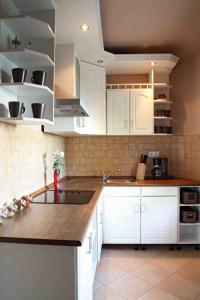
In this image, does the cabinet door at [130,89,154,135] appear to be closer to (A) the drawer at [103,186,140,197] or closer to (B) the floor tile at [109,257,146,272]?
(A) the drawer at [103,186,140,197]

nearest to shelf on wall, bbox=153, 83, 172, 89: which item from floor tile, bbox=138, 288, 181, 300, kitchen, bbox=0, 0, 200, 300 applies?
kitchen, bbox=0, 0, 200, 300

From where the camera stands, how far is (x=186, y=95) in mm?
3291

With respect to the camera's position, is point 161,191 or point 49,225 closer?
point 49,225

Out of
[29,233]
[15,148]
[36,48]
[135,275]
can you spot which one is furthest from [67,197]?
[36,48]

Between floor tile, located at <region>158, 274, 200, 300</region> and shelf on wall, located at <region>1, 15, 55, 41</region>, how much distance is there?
2.29 m

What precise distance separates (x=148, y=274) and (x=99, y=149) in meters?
1.74

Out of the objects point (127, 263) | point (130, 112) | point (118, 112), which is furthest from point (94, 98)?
point (127, 263)

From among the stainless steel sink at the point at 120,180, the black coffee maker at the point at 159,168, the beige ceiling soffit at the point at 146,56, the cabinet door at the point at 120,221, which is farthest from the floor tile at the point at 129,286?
the beige ceiling soffit at the point at 146,56

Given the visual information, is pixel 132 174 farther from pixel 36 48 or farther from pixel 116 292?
pixel 36 48

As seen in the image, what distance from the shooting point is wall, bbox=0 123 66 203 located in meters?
1.59

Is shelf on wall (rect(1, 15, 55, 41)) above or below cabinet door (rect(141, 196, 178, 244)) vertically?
A: above

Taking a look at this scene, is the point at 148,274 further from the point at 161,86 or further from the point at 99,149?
the point at 161,86

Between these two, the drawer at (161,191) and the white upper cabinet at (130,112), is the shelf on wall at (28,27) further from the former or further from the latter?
the drawer at (161,191)

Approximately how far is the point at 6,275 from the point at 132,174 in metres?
2.48
